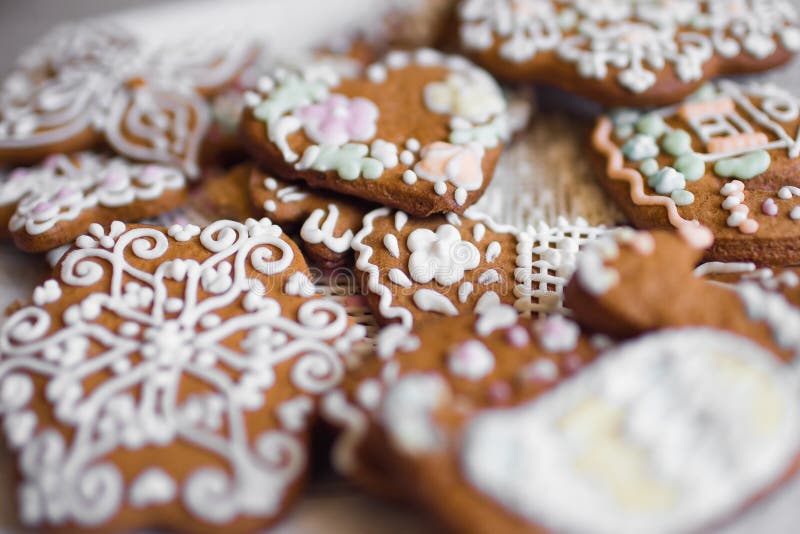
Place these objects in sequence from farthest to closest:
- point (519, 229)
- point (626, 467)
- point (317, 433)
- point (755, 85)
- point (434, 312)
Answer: point (755, 85)
point (519, 229)
point (434, 312)
point (317, 433)
point (626, 467)

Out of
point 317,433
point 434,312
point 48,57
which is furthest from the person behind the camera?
point 48,57

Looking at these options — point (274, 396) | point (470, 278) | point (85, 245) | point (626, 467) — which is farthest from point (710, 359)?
point (85, 245)

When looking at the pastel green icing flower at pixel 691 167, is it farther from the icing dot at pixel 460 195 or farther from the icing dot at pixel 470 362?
the icing dot at pixel 470 362

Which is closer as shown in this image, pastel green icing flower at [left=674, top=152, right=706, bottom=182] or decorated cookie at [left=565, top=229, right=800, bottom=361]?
decorated cookie at [left=565, top=229, right=800, bottom=361]

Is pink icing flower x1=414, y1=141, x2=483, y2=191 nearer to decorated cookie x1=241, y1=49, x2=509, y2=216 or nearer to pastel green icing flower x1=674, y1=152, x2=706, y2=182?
decorated cookie x1=241, y1=49, x2=509, y2=216

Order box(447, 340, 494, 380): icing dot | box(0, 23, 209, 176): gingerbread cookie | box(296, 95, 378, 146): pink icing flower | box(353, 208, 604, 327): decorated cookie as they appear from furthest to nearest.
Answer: box(0, 23, 209, 176): gingerbread cookie
box(296, 95, 378, 146): pink icing flower
box(353, 208, 604, 327): decorated cookie
box(447, 340, 494, 380): icing dot

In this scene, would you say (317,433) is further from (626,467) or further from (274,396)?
(626,467)

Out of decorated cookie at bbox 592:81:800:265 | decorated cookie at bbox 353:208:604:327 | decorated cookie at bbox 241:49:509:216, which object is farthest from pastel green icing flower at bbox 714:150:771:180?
decorated cookie at bbox 241:49:509:216
